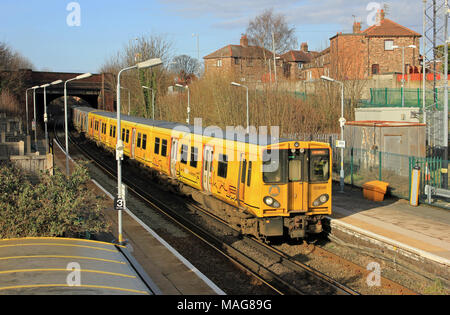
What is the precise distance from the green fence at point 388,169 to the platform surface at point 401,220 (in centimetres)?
105

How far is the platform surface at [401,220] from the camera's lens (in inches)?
484

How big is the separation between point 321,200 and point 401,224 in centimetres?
324

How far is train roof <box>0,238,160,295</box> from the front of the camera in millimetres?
6449

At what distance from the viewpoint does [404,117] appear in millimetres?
25953

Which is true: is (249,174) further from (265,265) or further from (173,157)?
(173,157)

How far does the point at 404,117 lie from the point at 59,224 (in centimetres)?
2113

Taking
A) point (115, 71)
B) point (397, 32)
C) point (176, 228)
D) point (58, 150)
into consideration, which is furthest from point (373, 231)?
point (115, 71)

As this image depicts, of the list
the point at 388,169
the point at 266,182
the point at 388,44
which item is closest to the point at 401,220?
the point at 266,182

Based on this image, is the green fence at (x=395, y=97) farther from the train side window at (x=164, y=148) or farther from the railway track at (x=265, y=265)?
the railway track at (x=265, y=265)

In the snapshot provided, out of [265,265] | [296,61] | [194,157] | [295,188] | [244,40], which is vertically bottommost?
[265,265]

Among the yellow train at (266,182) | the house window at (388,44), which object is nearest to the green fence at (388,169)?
the yellow train at (266,182)

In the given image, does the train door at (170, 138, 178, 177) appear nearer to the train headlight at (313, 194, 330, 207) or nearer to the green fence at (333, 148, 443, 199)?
the train headlight at (313, 194, 330, 207)

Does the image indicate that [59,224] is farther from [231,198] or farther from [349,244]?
[349,244]

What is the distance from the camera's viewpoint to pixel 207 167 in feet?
52.0
